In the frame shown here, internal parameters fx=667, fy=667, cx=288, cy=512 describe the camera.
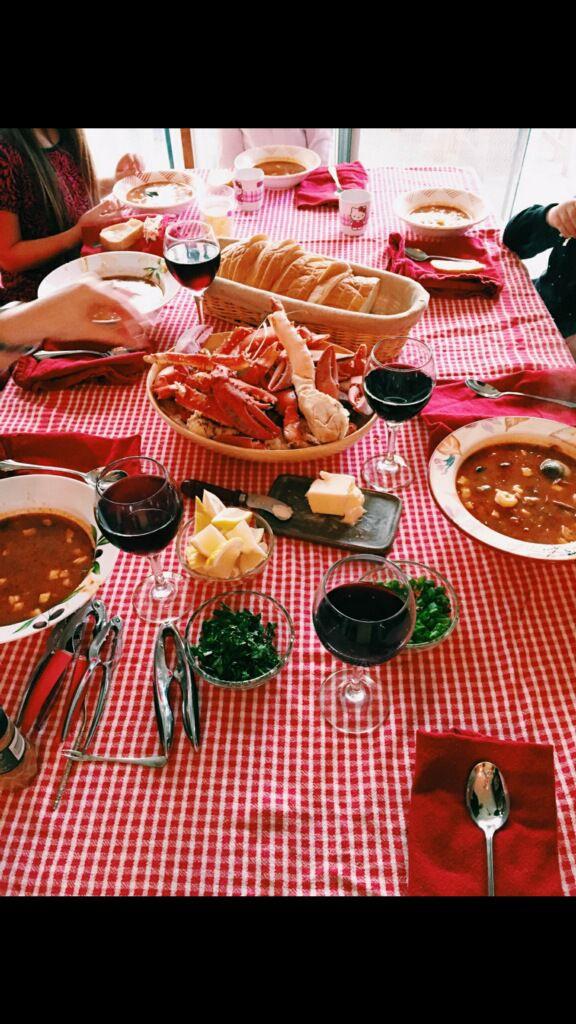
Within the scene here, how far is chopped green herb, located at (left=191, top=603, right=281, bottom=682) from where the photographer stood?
1.04m

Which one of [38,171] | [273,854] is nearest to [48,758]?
[273,854]

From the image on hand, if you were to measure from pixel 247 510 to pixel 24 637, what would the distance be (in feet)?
1.46

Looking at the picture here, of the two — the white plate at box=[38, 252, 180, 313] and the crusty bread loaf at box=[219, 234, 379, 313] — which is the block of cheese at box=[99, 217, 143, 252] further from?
the crusty bread loaf at box=[219, 234, 379, 313]

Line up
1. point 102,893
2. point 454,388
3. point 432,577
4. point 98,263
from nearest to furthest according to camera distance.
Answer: point 102,893 < point 432,577 < point 454,388 < point 98,263

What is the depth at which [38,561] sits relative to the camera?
1.21 meters

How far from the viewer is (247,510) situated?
1266 mm

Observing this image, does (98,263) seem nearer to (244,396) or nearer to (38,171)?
(38,171)

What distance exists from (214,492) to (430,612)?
0.48 meters

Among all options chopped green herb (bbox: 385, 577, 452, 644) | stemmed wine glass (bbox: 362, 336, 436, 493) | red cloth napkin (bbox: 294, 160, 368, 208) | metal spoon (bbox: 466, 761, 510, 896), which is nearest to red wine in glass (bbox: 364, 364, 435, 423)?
stemmed wine glass (bbox: 362, 336, 436, 493)

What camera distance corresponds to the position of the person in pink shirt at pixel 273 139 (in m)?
3.29

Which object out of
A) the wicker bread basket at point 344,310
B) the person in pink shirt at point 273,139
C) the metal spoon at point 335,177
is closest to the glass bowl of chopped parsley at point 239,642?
the wicker bread basket at point 344,310

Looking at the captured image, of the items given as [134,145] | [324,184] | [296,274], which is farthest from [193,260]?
[134,145]

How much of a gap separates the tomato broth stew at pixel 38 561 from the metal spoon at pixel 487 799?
0.72 meters
